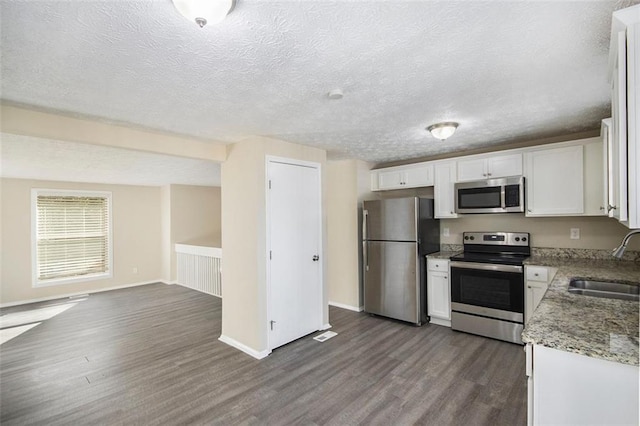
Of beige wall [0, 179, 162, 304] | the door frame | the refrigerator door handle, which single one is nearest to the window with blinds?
beige wall [0, 179, 162, 304]

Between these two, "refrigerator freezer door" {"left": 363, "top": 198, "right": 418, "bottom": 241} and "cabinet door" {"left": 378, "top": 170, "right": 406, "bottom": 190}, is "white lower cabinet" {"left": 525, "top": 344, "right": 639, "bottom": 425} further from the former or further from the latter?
"cabinet door" {"left": 378, "top": 170, "right": 406, "bottom": 190}

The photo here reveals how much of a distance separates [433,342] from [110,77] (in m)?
3.80

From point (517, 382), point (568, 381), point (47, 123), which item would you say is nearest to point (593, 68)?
point (568, 381)

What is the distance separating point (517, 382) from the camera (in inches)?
102

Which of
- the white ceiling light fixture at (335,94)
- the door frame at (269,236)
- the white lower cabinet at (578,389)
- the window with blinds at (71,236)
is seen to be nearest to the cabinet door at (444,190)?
the door frame at (269,236)

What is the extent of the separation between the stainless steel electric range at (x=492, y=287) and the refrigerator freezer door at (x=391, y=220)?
671 mm

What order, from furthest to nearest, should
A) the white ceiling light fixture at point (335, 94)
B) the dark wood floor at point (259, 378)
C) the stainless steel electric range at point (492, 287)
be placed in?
the stainless steel electric range at point (492, 287)
the dark wood floor at point (259, 378)
the white ceiling light fixture at point (335, 94)

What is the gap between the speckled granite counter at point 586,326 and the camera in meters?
1.17

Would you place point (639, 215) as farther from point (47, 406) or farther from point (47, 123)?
point (47, 406)

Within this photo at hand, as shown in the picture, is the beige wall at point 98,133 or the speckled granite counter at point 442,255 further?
the speckled granite counter at point 442,255

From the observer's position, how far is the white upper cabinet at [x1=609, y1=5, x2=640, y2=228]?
1172mm

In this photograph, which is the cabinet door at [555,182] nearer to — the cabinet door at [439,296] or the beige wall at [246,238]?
the cabinet door at [439,296]

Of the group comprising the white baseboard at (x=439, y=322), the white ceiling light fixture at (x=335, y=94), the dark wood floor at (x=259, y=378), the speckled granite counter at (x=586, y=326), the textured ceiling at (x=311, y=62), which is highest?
the textured ceiling at (x=311, y=62)

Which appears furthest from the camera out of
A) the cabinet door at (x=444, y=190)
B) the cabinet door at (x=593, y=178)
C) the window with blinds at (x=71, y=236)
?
the window with blinds at (x=71, y=236)
